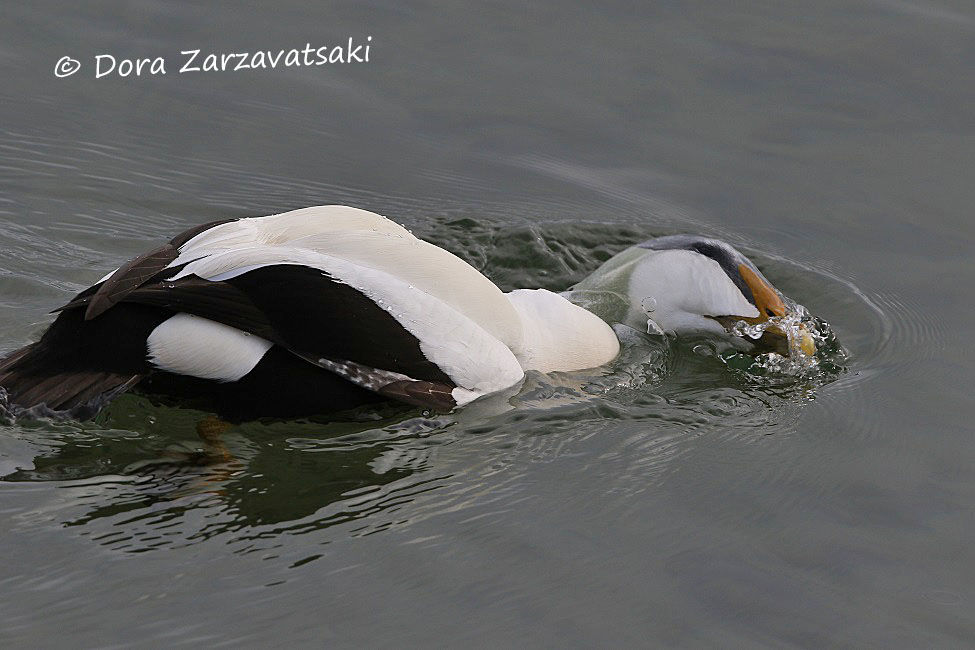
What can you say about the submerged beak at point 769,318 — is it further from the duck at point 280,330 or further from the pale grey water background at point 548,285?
the duck at point 280,330

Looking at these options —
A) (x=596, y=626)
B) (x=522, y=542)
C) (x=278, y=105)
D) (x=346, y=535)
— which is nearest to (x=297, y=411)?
(x=346, y=535)

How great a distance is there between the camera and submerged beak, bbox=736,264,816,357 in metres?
5.15

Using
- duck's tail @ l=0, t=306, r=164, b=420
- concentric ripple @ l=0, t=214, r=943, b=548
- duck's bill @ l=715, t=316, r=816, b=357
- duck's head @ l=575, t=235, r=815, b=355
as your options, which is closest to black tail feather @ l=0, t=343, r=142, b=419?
duck's tail @ l=0, t=306, r=164, b=420

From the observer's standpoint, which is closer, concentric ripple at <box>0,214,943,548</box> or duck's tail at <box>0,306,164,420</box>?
concentric ripple at <box>0,214,943,548</box>

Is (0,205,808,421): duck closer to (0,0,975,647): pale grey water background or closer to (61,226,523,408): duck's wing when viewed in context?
(61,226,523,408): duck's wing

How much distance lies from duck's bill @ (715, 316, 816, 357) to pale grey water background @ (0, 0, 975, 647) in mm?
198

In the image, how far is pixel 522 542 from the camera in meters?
3.78

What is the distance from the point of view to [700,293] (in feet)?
17.2

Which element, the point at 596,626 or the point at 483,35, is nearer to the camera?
the point at 596,626

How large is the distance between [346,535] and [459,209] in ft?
8.86

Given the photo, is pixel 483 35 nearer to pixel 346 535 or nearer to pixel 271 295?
pixel 271 295

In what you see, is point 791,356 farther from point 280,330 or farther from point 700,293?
point 280,330

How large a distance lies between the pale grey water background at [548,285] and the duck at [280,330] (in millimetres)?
178

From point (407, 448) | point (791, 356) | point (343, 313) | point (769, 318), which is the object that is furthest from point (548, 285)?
point (343, 313)
